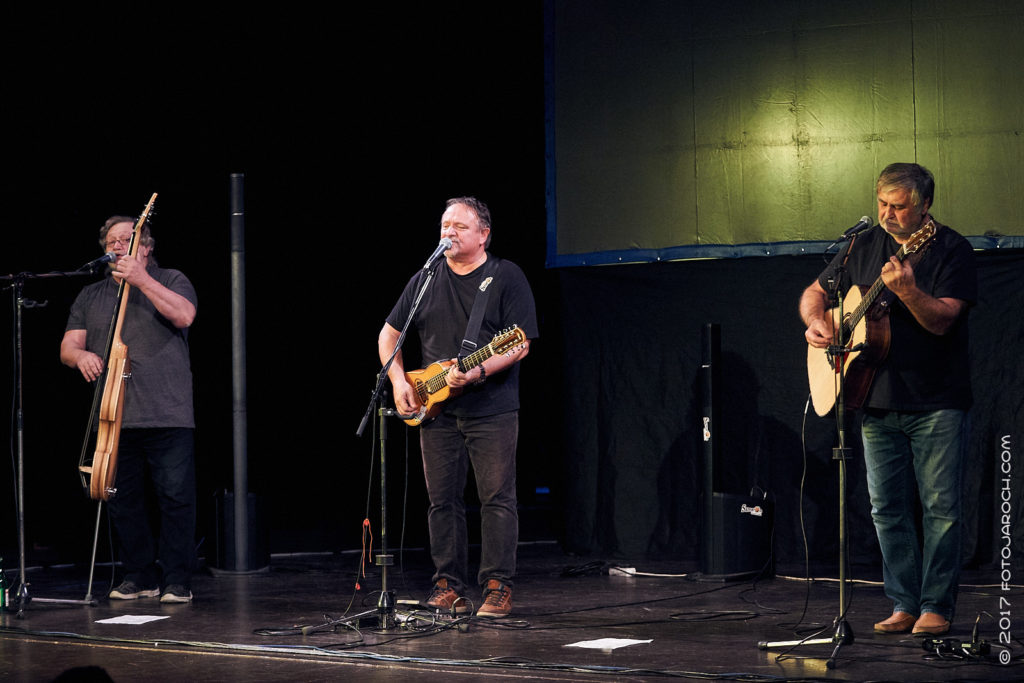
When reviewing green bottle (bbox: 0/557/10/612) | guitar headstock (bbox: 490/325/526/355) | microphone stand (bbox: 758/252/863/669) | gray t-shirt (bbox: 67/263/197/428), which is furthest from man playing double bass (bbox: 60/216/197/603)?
→ microphone stand (bbox: 758/252/863/669)

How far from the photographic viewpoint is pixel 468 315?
215 inches

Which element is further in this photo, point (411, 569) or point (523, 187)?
point (523, 187)

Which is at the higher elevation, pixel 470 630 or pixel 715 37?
pixel 715 37

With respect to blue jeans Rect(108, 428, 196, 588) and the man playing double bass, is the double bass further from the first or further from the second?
blue jeans Rect(108, 428, 196, 588)

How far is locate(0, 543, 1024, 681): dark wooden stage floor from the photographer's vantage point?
13.7 feet

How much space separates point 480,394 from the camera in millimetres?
5398

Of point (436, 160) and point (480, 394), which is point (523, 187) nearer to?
point (436, 160)

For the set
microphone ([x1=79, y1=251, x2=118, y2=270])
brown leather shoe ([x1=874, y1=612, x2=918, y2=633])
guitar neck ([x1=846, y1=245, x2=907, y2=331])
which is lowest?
brown leather shoe ([x1=874, y1=612, x2=918, y2=633])

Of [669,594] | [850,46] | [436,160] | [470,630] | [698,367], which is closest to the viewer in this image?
[470,630]

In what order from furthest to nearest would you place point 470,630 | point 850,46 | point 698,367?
point 698,367 < point 850,46 < point 470,630

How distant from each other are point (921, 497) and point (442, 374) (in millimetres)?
1990

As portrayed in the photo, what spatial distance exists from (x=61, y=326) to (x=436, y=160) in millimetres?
2766

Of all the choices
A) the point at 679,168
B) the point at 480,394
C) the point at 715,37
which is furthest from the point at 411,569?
the point at 715,37

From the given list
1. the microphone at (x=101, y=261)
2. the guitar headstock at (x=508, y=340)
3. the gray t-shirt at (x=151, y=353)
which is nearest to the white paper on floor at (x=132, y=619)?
the gray t-shirt at (x=151, y=353)
